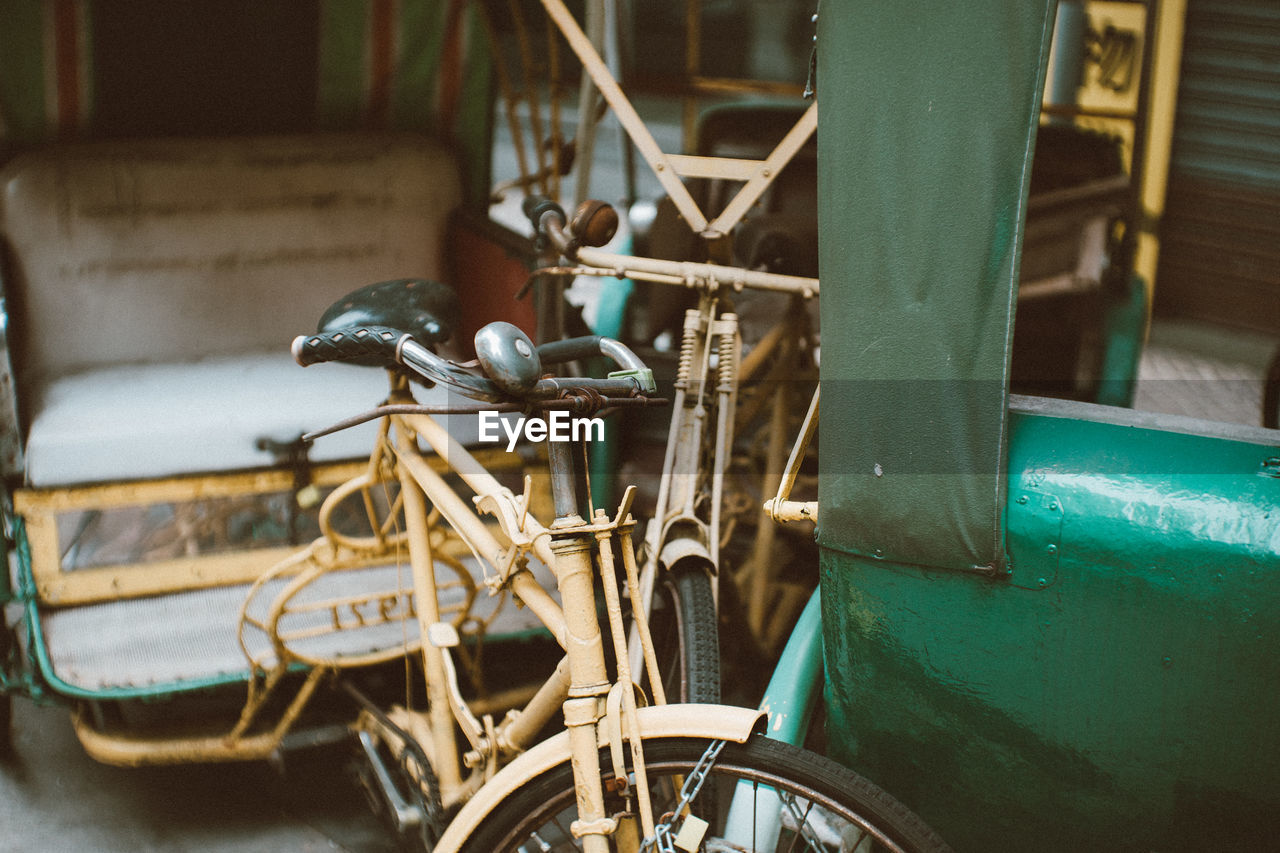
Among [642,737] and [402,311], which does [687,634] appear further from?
[402,311]

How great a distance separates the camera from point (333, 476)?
9.24 ft

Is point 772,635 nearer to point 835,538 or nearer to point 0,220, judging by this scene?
point 835,538

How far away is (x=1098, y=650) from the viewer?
144 centimetres

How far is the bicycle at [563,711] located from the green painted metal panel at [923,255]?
340mm

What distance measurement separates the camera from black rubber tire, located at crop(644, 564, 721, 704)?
2.09m

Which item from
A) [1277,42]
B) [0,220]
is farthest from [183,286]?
[1277,42]

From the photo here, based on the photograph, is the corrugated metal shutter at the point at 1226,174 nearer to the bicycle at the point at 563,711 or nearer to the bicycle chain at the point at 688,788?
the bicycle at the point at 563,711

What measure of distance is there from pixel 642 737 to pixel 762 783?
0.60 ft

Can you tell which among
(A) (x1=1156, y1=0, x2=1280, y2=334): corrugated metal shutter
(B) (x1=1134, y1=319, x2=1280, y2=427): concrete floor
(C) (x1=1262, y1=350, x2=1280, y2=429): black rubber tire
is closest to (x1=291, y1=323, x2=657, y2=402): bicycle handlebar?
(C) (x1=1262, y1=350, x2=1280, y2=429): black rubber tire

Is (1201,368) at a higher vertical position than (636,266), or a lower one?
lower

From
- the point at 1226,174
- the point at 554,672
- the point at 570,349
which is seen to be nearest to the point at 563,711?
the point at 554,672

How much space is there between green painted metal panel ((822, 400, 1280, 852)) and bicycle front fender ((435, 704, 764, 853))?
30 cm

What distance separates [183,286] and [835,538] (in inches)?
105

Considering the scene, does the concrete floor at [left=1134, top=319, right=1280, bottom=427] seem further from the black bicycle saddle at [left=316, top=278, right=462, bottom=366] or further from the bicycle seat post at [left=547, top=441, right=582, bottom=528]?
the bicycle seat post at [left=547, top=441, right=582, bottom=528]
